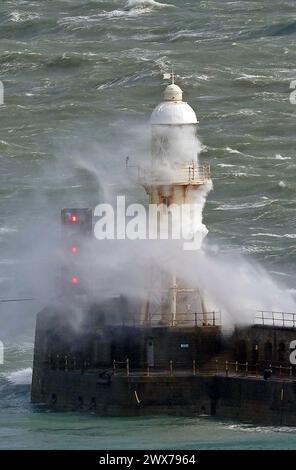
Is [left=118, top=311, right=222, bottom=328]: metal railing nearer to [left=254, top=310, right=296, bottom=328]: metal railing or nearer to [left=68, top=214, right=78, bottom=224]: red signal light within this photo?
[left=254, top=310, right=296, bottom=328]: metal railing

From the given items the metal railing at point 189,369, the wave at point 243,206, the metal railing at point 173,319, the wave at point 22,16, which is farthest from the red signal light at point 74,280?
the wave at point 22,16

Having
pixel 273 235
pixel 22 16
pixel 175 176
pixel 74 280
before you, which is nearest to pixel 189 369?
Result: pixel 74 280

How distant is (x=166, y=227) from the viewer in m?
86.5

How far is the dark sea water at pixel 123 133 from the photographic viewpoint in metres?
83.2

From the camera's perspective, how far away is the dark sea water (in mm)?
83188

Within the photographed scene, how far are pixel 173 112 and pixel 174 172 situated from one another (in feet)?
7.72

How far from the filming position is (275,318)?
3418 inches

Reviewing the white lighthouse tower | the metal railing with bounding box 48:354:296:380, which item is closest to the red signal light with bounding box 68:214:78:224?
the white lighthouse tower

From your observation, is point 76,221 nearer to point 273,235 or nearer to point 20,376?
point 20,376

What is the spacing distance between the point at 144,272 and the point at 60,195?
1228 inches

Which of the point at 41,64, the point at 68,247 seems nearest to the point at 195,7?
the point at 41,64
